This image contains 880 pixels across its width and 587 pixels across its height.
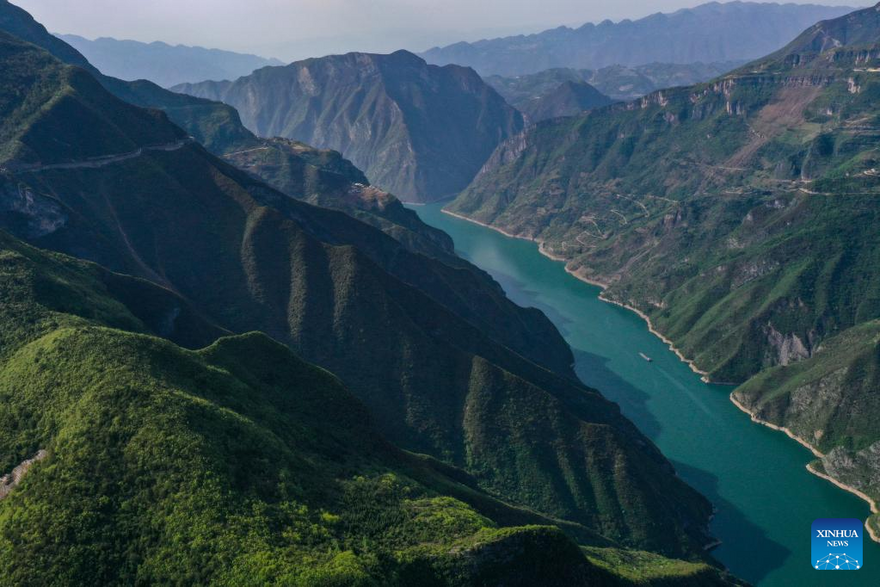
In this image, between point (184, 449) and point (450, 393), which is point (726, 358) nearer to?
point (450, 393)

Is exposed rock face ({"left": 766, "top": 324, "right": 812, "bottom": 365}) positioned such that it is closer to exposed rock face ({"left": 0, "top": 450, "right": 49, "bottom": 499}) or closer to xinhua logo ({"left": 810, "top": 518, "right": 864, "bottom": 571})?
xinhua logo ({"left": 810, "top": 518, "right": 864, "bottom": 571})

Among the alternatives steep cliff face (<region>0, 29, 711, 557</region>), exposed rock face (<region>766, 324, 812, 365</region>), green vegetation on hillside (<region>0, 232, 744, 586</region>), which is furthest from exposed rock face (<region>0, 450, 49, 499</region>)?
exposed rock face (<region>766, 324, 812, 365</region>)

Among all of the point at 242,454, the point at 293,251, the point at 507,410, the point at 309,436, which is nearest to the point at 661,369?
the point at 507,410

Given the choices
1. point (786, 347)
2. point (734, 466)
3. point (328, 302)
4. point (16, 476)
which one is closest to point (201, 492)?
point (16, 476)

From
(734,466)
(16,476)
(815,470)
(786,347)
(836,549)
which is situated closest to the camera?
(16,476)

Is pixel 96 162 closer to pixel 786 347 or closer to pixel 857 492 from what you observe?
pixel 857 492

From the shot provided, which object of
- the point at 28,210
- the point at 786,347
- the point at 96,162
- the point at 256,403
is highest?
the point at 96,162
